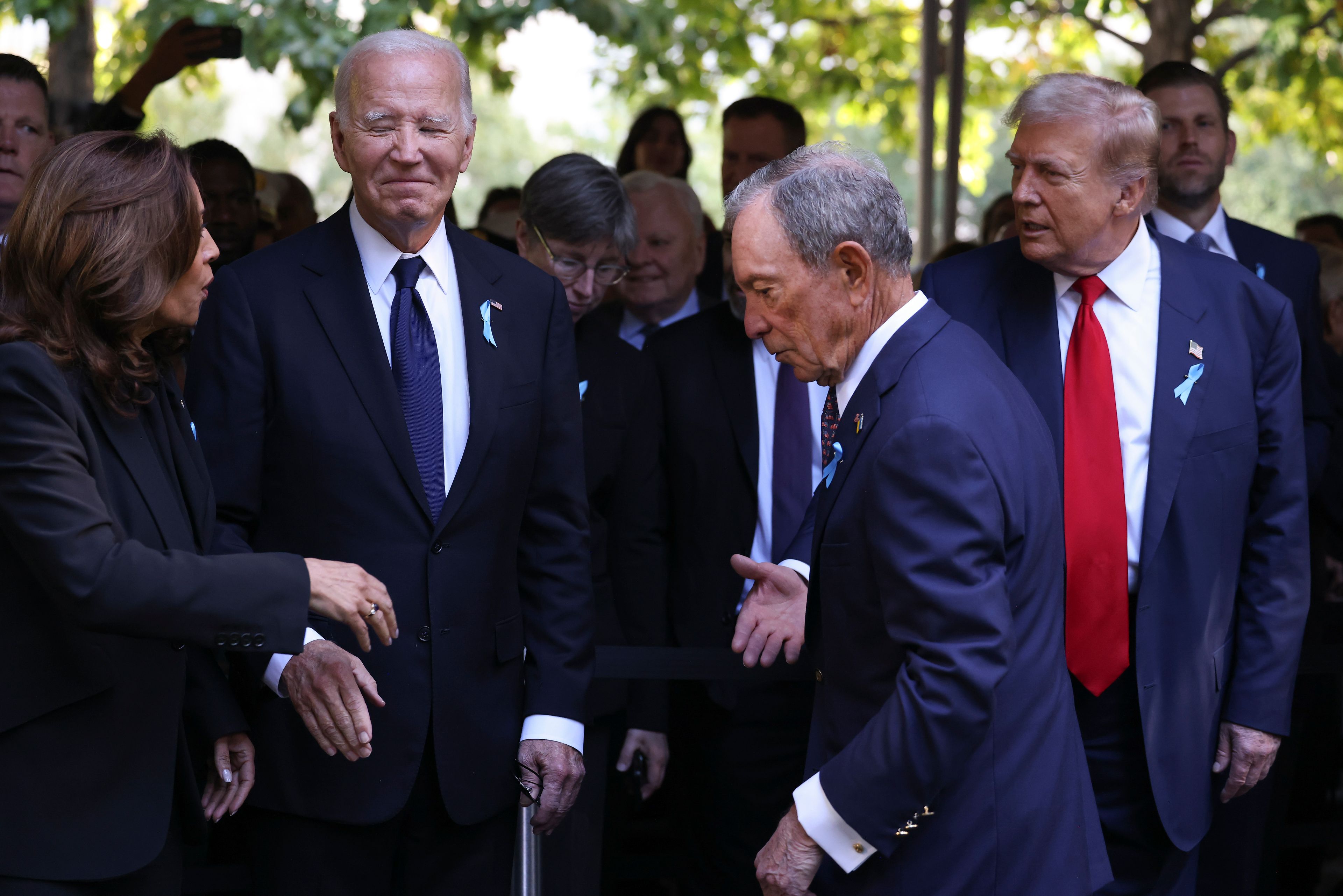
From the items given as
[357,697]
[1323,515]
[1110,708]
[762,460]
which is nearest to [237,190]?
[762,460]

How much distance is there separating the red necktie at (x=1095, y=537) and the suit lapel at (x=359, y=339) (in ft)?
4.71

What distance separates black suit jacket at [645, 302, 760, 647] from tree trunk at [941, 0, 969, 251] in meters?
5.20

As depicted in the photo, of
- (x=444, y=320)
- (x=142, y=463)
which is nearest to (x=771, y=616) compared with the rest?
(x=444, y=320)

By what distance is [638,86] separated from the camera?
40.9 feet

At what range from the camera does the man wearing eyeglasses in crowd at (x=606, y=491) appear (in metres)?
3.73

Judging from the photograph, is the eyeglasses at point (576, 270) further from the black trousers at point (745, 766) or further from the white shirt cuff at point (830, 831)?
the white shirt cuff at point (830, 831)

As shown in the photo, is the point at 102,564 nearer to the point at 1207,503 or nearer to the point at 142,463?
the point at 142,463

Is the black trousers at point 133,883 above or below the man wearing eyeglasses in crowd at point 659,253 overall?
below

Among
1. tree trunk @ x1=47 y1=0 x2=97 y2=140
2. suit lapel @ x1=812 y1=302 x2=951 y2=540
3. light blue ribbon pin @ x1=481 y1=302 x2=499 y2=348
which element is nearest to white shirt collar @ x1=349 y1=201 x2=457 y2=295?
→ light blue ribbon pin @ x1=481 y1=302 x2=499 y2=348

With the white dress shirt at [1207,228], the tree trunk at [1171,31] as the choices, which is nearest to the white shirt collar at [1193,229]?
the white dress shirt at [1207,228]

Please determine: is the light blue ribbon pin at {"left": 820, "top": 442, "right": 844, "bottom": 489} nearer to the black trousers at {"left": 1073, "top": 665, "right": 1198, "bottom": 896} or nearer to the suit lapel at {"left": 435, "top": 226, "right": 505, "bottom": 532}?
the suit lapel at {"left": 435, "top": 226, "right": 505, "bottom": 532}

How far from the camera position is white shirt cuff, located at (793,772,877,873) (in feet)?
7.66

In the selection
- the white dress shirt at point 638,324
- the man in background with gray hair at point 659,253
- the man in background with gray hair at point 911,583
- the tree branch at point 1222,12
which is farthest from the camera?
the tree branch at point 1222,12

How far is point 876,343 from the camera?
2459mm
